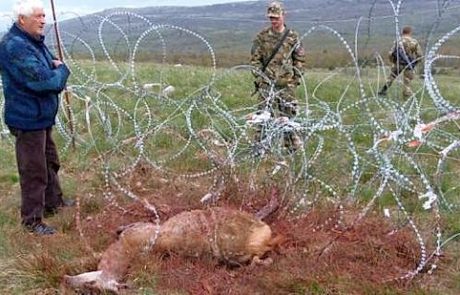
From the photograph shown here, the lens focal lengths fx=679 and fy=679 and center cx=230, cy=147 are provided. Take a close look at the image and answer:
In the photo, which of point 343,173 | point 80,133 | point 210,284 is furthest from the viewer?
point 80,133

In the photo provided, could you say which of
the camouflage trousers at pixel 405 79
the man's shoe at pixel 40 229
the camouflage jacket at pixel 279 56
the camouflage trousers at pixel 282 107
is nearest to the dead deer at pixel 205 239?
the man's shoe at pixel 40 229

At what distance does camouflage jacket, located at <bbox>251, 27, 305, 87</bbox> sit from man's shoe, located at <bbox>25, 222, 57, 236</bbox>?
300 centimetres

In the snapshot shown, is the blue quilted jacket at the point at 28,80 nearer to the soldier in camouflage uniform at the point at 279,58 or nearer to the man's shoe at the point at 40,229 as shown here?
the man's shoe at the point at 40,229

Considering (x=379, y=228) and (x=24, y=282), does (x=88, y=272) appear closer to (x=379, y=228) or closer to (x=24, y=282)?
(x=24, y=282)

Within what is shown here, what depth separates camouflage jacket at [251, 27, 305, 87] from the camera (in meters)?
7.68

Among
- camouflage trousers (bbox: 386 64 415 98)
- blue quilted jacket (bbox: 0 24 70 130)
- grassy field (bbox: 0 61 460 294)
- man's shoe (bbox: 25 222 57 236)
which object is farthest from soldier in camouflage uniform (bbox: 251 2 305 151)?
man's shoe (bbox: 25 222 57 236)

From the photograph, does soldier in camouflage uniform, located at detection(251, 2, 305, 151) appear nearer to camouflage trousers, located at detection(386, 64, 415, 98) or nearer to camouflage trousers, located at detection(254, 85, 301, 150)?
camouflage trousers, located at detection(254, 85, 301, 150)

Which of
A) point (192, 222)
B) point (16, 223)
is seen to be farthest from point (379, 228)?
point (16, 223)

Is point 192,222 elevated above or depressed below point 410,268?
above

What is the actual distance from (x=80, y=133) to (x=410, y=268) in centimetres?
592

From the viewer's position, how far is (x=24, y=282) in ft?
16.2

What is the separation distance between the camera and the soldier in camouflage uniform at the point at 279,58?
7559mm

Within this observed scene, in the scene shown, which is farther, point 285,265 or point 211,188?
point 211,188

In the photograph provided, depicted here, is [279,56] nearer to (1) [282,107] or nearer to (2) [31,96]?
(1) [282,107]
